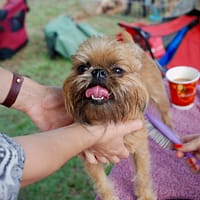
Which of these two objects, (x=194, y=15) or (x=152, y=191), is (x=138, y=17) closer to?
(x=194, y=15)

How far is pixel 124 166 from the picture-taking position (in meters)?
2.01

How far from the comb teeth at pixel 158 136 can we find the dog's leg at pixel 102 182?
297 mm

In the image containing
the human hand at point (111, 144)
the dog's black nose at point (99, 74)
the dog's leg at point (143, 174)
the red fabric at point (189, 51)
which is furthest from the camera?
the red fabric at point (189, 51)

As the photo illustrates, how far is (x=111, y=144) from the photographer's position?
1.43 metres

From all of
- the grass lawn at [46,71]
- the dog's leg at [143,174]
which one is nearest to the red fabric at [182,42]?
the grass lawn at [46,71]

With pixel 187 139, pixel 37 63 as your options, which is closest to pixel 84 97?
pixel 187 139

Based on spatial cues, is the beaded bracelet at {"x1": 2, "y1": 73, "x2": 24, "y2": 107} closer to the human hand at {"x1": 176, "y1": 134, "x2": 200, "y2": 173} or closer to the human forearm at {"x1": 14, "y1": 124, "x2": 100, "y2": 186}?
the human forearm at {"x1": 14, "y1": 124, "x2": 100, "y2": 186}

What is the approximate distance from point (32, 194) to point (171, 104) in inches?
41.8

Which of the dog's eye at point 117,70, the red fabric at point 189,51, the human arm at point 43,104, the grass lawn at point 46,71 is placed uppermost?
the dog's eye at point 117,70

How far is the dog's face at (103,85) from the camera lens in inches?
51.7

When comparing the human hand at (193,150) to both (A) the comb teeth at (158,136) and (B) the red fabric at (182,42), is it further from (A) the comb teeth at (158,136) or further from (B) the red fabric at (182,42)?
(B) the red fabric at (182,42)

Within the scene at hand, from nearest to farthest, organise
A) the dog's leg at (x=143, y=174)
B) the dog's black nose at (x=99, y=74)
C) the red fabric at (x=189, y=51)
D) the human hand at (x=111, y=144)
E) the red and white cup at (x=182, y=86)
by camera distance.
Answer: the dog's black nose at (x=99, y=74)
the human hand at (x=111, y=144)
the dog's leg at (x=143, y=174)
the red and white cup at (x=182, y=86)
the red fabric at (x=189, y=51)

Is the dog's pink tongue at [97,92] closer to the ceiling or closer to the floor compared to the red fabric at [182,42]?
closer to the ceiling

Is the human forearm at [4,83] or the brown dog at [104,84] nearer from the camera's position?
the brown dog at [104,84]
